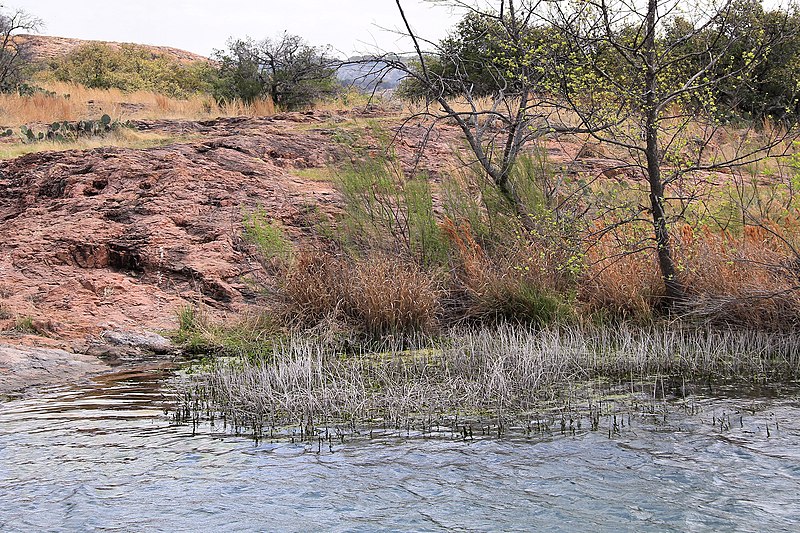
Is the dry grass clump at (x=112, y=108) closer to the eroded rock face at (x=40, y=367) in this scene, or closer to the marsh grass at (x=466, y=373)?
the eroded rock face at (x=40, y=367)

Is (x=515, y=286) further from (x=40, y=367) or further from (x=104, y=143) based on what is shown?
(x=104, y=143)

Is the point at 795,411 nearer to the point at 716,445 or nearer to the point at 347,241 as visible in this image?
the point at 716,445

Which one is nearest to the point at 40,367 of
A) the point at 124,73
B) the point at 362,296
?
the point at 362,296

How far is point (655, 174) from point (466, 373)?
2578 mm

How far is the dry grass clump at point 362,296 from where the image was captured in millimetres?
8195

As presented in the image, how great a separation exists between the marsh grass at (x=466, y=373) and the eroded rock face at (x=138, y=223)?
2.53 metres

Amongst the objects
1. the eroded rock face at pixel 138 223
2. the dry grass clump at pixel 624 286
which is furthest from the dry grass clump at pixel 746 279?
the eroded rock face at pixel 138 223

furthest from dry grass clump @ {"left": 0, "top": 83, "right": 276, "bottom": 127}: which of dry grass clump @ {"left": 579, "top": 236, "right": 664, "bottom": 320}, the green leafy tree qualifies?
A: dry grass clump @ {"left": 579, "top": 236, "right": 664, "bottom": 320}

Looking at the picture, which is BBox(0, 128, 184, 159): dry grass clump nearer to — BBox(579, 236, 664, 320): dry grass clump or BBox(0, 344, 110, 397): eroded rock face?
BBox(0, 344, 110, 397): eroded rock face

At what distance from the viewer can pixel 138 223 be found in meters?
11.1

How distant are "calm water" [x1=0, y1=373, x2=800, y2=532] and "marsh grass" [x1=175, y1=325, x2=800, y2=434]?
1.70 feet

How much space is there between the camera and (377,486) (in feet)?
13.9

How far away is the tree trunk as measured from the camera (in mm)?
7168

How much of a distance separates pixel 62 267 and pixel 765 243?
7788mm
